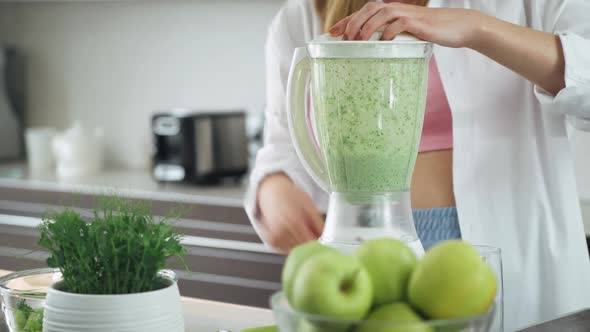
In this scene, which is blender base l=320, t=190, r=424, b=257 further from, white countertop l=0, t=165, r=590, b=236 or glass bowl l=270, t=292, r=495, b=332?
white countertop l=0, t=165, r=590, b=236

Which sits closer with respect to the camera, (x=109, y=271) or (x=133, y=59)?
(x=109, y=271)

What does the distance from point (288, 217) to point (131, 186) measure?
5.62ft

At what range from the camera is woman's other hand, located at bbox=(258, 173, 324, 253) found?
1025mm

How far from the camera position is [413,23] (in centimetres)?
87

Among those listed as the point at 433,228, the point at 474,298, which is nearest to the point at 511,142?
the point at 433,228

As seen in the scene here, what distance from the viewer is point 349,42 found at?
781 mm

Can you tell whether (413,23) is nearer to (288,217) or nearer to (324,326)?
(288,217)

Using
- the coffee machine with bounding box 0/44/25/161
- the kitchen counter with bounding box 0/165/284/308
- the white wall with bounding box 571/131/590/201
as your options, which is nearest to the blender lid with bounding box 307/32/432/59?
the white wall with bounding box 571/131/590/201

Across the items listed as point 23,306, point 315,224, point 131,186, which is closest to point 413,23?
point 315,224

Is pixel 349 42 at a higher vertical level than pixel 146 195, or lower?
higher

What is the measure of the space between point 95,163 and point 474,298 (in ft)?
9.00

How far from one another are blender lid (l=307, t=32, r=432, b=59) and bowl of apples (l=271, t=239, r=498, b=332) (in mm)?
262

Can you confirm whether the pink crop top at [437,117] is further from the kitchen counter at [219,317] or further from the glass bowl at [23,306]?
the glass bowl at [23,306]

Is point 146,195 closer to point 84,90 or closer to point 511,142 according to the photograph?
point 84,90
